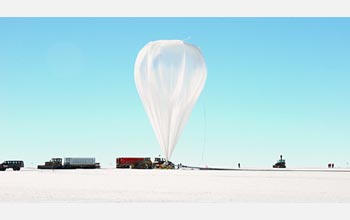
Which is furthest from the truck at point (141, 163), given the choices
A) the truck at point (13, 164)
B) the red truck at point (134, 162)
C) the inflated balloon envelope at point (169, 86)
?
the truck at point (13, 164)

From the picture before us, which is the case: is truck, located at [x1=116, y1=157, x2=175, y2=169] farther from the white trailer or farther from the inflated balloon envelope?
the inflated balloon envelope

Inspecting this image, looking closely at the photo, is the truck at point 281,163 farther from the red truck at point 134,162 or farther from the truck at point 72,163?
the truck at point 72,163

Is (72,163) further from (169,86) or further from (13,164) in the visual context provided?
(169,86)

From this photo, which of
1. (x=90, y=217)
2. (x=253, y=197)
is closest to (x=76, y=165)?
(x=253, y=197)

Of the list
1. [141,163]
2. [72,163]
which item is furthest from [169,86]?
[72,163]

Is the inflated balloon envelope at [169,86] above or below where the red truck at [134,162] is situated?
above
